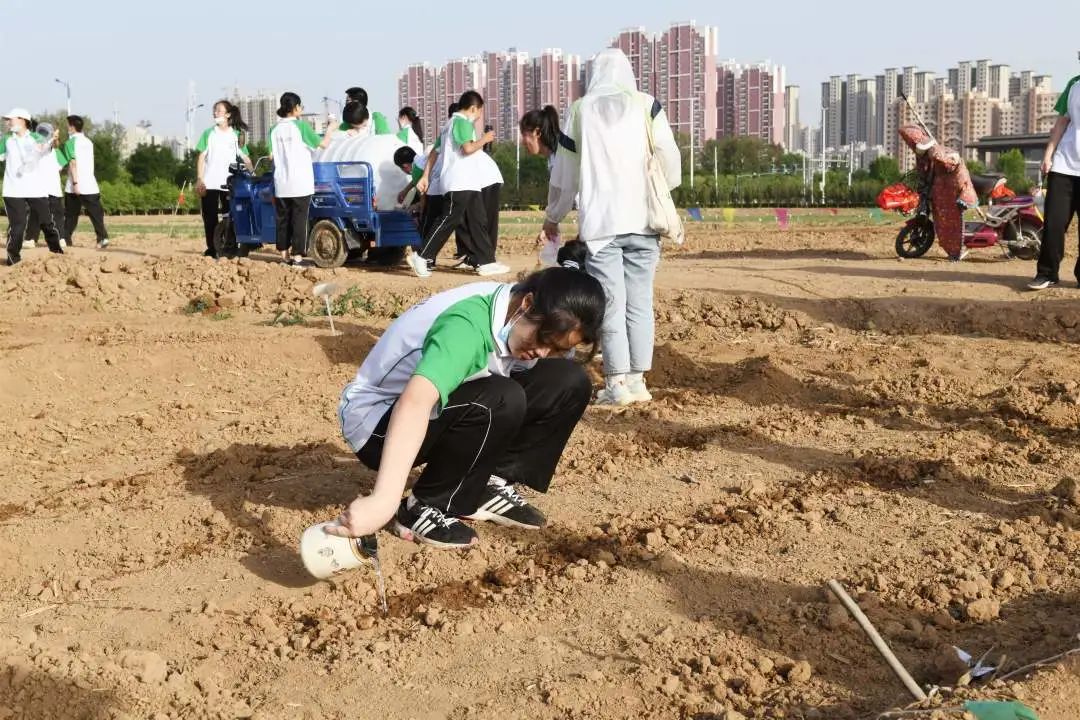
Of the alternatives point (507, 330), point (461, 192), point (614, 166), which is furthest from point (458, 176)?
point (507, 330)

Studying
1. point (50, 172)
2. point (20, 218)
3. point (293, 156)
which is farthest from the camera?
point (50, 172)

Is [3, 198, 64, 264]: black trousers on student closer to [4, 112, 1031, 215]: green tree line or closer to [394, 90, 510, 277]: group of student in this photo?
[394, 90, 510, 277]: group of student

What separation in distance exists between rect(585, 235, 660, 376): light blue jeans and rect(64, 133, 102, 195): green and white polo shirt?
9906mm

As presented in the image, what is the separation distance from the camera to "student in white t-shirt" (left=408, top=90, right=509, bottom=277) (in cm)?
1061

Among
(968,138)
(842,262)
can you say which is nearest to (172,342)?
(842,262)

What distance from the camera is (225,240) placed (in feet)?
43.5

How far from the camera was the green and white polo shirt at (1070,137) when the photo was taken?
9.16m

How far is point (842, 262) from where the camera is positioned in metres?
12.1

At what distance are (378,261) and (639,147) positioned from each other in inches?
263

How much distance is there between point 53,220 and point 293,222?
376 centimetres

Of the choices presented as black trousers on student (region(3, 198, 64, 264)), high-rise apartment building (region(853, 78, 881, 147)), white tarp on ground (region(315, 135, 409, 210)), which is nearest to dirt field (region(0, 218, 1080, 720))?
white tarp on ground (region(315, 135, 409, 210))

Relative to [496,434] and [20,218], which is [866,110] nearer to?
[20,218]

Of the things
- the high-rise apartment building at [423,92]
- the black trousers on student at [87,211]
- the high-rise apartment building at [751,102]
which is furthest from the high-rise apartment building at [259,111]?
the black trousers on student at [87,211]

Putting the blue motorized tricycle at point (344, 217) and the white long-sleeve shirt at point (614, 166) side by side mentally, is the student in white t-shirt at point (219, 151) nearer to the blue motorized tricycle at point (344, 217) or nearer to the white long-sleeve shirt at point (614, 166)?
the blue motorized tricycle at point (344, 217)
